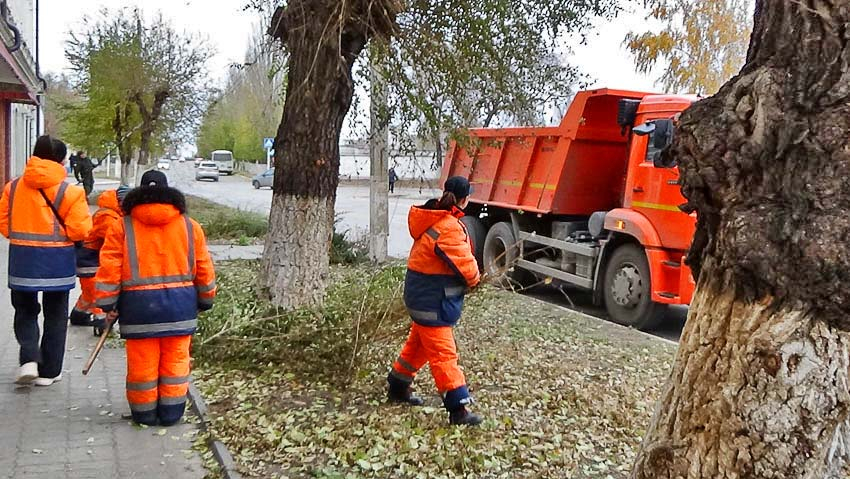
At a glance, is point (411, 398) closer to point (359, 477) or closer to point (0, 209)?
point (359, 477)

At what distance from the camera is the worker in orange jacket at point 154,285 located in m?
4.45

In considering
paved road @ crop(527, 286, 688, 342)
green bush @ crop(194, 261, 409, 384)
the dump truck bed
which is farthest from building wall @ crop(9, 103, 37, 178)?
green bush @ crop(194, 261, 409, 384)

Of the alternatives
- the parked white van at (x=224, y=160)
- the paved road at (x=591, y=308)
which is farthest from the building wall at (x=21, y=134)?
the parked white van at (x=224, y=160)

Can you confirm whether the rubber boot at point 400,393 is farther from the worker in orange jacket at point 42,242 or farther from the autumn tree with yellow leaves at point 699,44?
the autumn tree with yellow leaves at point 699,44

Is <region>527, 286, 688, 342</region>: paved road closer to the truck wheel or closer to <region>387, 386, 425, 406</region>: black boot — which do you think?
the truck wheel

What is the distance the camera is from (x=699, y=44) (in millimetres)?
14828

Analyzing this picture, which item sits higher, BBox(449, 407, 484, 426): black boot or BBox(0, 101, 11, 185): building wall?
BBox(0, 101, 11, 185): building wall

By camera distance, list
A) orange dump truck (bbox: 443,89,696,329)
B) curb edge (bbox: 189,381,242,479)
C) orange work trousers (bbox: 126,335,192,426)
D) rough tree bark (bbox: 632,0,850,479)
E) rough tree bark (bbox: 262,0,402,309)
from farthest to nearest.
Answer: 1. orange dump truck (bbox: 443,89,696,329)
2. rough tree bark (bbox: 262,0,402,309)
3. orange work trousers (bbox: 126,335,192,426)
4. curb edge (bbox: 189,381,242,479)
5. rough tree bark (bbox: 632,0,850,479)

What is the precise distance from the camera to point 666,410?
2492 mm

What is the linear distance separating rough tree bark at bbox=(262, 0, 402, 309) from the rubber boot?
188cm

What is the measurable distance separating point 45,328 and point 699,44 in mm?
12968

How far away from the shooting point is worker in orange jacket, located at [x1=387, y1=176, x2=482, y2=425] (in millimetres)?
4605

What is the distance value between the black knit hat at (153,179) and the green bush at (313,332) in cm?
157

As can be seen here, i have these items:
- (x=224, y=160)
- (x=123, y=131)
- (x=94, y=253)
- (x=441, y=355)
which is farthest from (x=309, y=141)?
(x=224, y=160)
